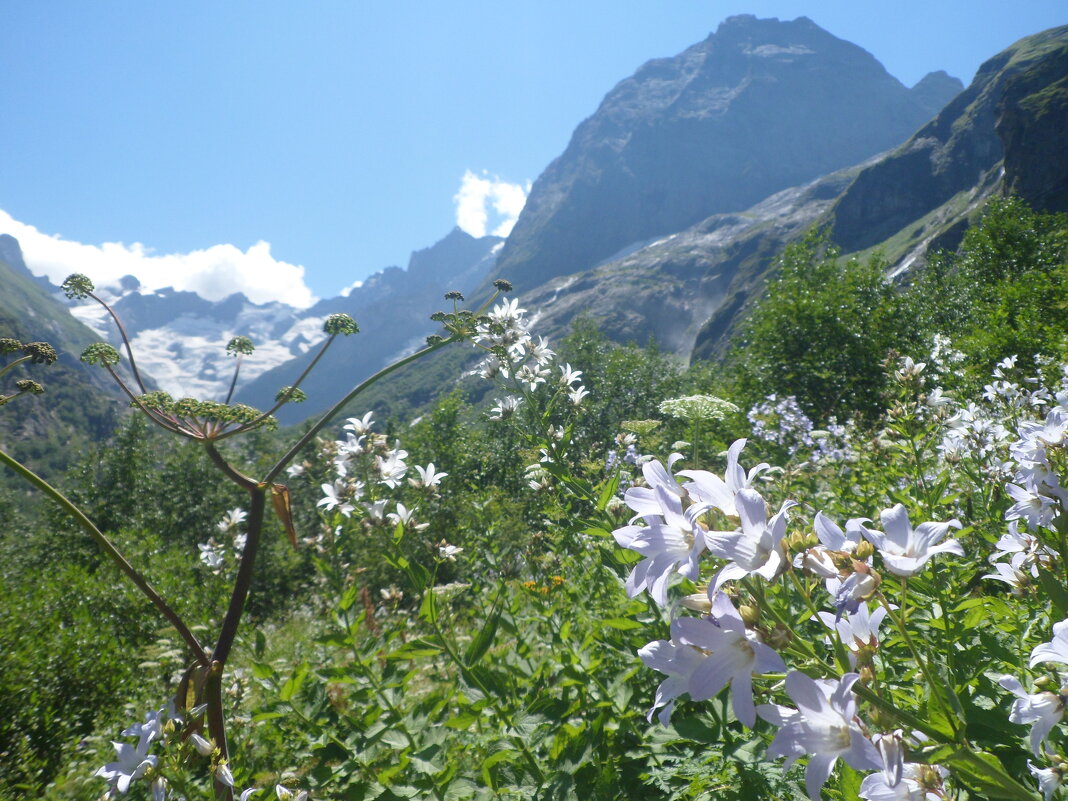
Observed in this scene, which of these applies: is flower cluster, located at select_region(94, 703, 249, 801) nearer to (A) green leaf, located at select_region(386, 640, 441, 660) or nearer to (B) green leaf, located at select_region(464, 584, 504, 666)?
(A) green leaf, located at select_region(386, 640, 441, 660)

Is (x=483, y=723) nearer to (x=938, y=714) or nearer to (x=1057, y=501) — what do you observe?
(x=938, y=714)

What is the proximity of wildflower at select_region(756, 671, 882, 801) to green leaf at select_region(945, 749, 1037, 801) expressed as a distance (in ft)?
0.40

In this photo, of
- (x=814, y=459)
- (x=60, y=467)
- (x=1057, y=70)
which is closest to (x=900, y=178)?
(x=1057, y=70)

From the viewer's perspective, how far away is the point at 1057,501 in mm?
1371

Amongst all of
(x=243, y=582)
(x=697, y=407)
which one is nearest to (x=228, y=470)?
(x=243, y=582)

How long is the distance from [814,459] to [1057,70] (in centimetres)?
10364

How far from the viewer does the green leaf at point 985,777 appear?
2.72 feet

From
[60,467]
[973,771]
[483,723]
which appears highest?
[60,467]

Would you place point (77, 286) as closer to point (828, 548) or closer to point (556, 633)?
point (828, 548)

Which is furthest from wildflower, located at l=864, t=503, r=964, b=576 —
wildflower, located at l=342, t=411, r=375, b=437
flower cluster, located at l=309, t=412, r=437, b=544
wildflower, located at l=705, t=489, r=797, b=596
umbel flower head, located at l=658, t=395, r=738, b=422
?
wildflower, located at l=342, t=411, r=375, b=437

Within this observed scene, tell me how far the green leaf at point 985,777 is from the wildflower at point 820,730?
12cm

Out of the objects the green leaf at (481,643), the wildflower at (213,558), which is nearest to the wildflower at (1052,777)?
the green leaf at (481,643)

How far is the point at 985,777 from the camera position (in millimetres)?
923

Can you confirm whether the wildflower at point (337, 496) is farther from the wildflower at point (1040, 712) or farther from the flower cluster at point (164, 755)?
the wildflower at point (1040, 712)
